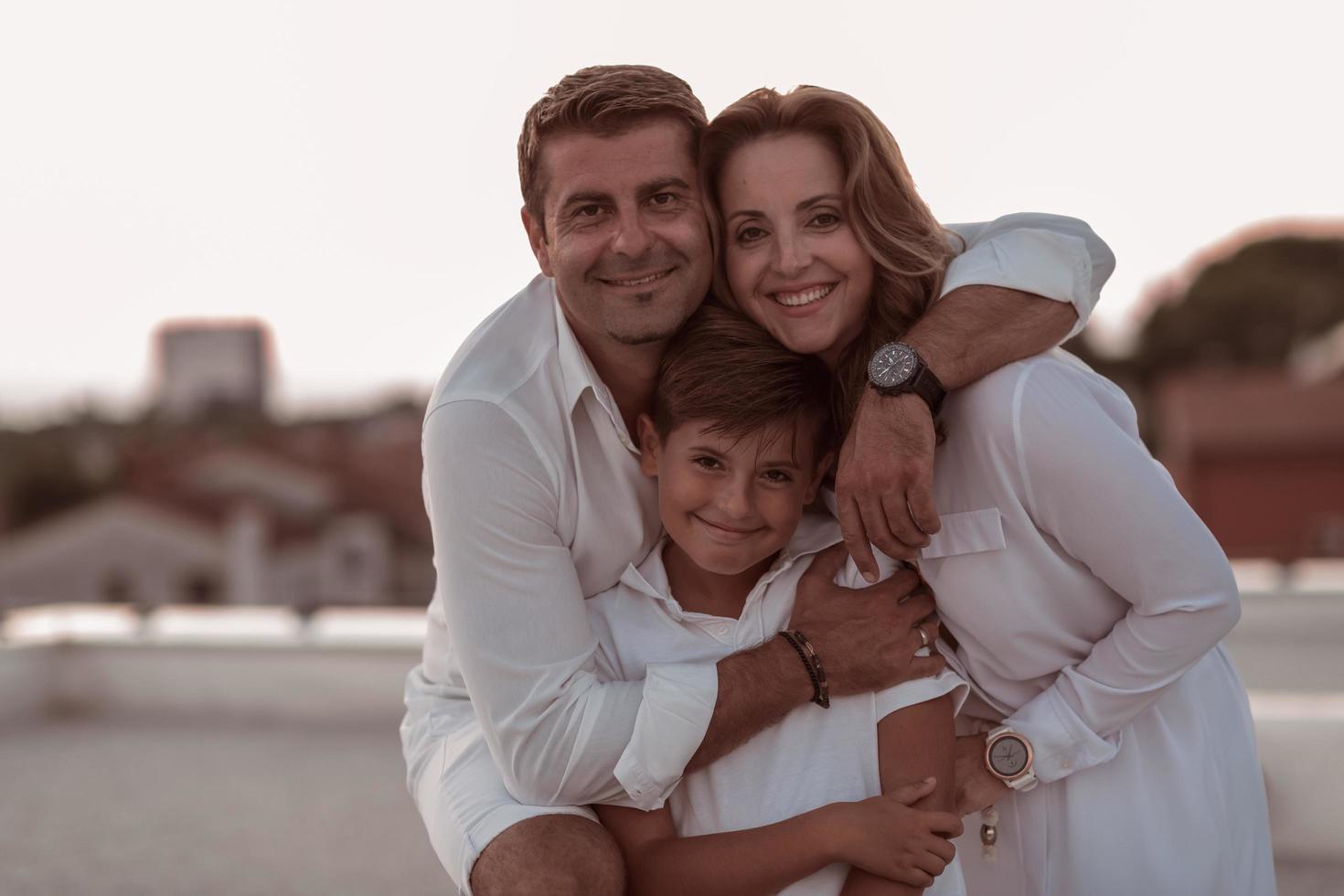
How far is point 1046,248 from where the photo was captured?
2.39m

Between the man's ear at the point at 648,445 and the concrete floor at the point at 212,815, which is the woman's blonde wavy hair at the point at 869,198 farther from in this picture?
the concrete floor at the point at 212,815

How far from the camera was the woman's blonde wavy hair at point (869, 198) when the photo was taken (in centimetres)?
228

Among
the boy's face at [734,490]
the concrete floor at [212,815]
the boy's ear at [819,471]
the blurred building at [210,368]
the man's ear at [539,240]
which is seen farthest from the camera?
the blurred building at [210,368]

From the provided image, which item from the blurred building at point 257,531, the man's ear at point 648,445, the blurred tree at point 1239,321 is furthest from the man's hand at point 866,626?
the blurred tree at point 1239,321

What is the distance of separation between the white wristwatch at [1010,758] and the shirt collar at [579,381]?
822 millimetres

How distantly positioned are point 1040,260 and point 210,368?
4819 cm

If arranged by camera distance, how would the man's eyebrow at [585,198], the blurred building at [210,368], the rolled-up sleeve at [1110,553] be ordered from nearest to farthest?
the rolled-up sleeve at [1110,553] < the man's eyebrow at [585,198] < the blurred building at [210,368]

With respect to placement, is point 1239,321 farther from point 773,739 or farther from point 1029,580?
point 773,739

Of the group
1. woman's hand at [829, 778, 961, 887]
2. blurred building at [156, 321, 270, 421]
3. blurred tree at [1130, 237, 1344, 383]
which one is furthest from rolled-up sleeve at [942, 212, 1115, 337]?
blurred building at [156, 321, 270, 421]

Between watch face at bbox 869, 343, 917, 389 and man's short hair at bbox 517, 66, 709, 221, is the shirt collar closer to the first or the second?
man's short hair at bbox 517, 66, 709, 221

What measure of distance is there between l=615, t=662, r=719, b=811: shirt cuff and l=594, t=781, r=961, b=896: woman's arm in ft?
0.42

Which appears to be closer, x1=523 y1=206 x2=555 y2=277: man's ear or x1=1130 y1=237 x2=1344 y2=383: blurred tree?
x1=523 y1=206 x2=555 y2=277: man's ear

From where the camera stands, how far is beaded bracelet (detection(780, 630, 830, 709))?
2.23m

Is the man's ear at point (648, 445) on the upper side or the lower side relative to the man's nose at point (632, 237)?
lower
